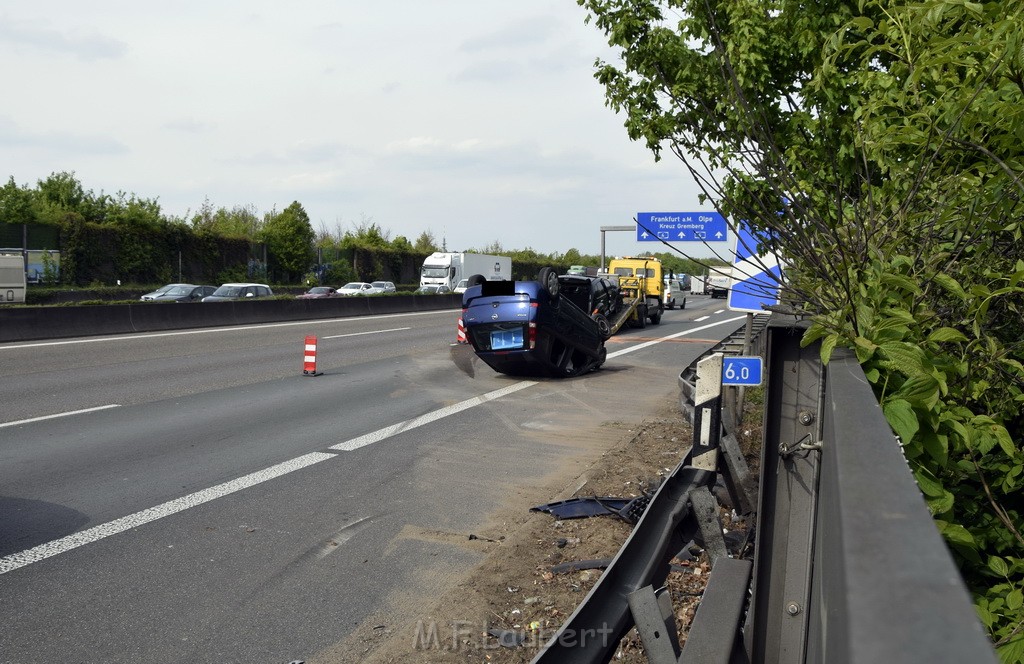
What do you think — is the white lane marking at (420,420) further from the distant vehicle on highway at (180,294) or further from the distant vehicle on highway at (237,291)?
the distant vehicle on highway at (180,294)

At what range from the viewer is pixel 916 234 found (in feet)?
11.4

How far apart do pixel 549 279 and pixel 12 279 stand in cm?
2543

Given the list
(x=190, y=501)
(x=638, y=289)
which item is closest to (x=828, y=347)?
(x=190, y=501)

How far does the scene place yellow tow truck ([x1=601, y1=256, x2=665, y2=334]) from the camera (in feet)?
102

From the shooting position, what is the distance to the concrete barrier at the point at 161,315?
2094 centimetres

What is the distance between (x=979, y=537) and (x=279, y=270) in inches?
2093

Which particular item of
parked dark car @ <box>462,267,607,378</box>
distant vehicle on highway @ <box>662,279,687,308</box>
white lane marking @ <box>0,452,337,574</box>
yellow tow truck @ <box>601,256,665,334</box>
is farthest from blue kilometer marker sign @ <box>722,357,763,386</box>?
distant vehicle on highway @ <box>662,279,687,308</box>

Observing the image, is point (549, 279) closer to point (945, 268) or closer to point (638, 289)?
point (945, 268)

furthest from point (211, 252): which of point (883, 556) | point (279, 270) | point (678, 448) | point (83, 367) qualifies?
point (883, 556)

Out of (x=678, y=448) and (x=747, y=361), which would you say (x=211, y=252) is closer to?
(x=678, y=448)

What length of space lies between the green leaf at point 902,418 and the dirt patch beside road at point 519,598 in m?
2.53

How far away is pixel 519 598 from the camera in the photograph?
561 centimetres

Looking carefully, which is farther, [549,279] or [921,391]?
[549,279]

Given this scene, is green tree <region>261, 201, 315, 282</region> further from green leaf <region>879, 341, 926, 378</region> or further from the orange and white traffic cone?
green leaf <region>879, 341, 926, 378</region>
